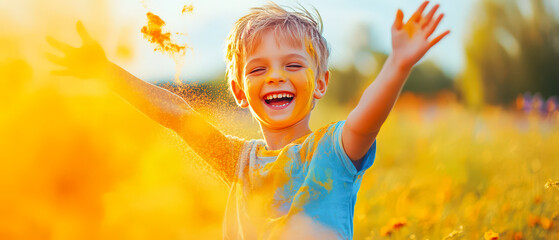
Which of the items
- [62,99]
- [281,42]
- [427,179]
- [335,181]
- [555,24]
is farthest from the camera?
[555,24]

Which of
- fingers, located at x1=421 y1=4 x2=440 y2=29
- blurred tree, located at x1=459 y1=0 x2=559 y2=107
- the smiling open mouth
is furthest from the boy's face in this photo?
blurred tree, located at x1=459 y1=0 x2=559 y2=107

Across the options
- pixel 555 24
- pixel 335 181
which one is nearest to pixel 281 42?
pixel 335 181

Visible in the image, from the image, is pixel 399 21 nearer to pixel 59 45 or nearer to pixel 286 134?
pixel 286 134

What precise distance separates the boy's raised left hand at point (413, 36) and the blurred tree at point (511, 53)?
6.88 m

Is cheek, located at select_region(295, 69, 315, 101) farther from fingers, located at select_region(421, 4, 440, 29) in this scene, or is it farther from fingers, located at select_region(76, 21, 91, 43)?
fingers, located at select_region(76, 21, 91, 43)

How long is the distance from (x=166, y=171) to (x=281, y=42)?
64.7 inches

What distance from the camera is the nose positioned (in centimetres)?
155

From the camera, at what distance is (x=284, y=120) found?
5.17 feet

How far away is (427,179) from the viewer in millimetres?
3131

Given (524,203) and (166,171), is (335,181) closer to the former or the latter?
(524,203)

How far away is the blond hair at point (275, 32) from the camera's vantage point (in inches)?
64.0

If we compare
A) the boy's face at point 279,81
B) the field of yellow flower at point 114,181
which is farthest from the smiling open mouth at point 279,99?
the field of yellow flower at point 114,181

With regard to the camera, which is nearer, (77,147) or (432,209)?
(432,209)

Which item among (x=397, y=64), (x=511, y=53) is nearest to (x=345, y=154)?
(x=397, y=64)
